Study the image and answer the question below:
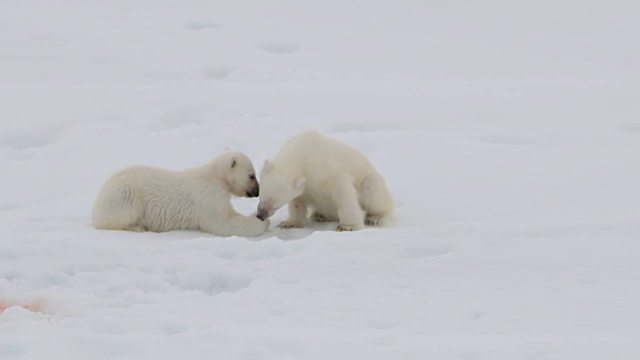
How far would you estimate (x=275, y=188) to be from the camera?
7.12 meters

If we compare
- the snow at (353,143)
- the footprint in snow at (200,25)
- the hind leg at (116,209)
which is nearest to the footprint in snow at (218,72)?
the snow at (353,143)

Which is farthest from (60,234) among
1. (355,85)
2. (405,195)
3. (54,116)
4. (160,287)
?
(355,85)

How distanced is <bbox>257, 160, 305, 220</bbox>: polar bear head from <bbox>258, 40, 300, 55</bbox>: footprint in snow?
26.6 feet

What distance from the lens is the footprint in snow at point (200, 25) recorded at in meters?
16.5

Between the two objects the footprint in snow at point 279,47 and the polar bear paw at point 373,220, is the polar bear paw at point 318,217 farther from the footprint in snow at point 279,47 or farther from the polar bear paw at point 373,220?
the footprint in snow at point 279,47

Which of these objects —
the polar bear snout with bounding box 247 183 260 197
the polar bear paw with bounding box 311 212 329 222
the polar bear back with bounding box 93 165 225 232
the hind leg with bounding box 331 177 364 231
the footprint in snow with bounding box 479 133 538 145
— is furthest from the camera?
the footprint in snow with bounding box 479 133 538 145

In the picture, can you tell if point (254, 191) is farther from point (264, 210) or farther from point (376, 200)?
point (376, 200)

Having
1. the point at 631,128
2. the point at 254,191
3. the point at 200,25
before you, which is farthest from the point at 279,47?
the point at 254,191

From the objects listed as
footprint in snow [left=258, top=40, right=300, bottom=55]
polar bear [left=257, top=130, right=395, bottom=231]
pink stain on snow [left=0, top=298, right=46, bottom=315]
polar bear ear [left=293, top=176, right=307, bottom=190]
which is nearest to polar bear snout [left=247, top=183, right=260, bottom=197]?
polar bear [left=257, top=130, right=395, bottom=231]

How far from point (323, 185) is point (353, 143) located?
2.24 m

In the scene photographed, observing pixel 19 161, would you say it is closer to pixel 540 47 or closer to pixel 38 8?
pixel 38 8

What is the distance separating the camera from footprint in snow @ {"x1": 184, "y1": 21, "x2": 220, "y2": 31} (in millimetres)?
16484

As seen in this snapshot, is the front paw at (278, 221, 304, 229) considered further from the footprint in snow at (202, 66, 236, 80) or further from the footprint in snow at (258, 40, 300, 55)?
the footprint in snow at (258, 40, 300, 55)

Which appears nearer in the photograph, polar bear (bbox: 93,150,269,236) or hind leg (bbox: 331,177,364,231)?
polar bear (bbox: 93,150,269,236)
